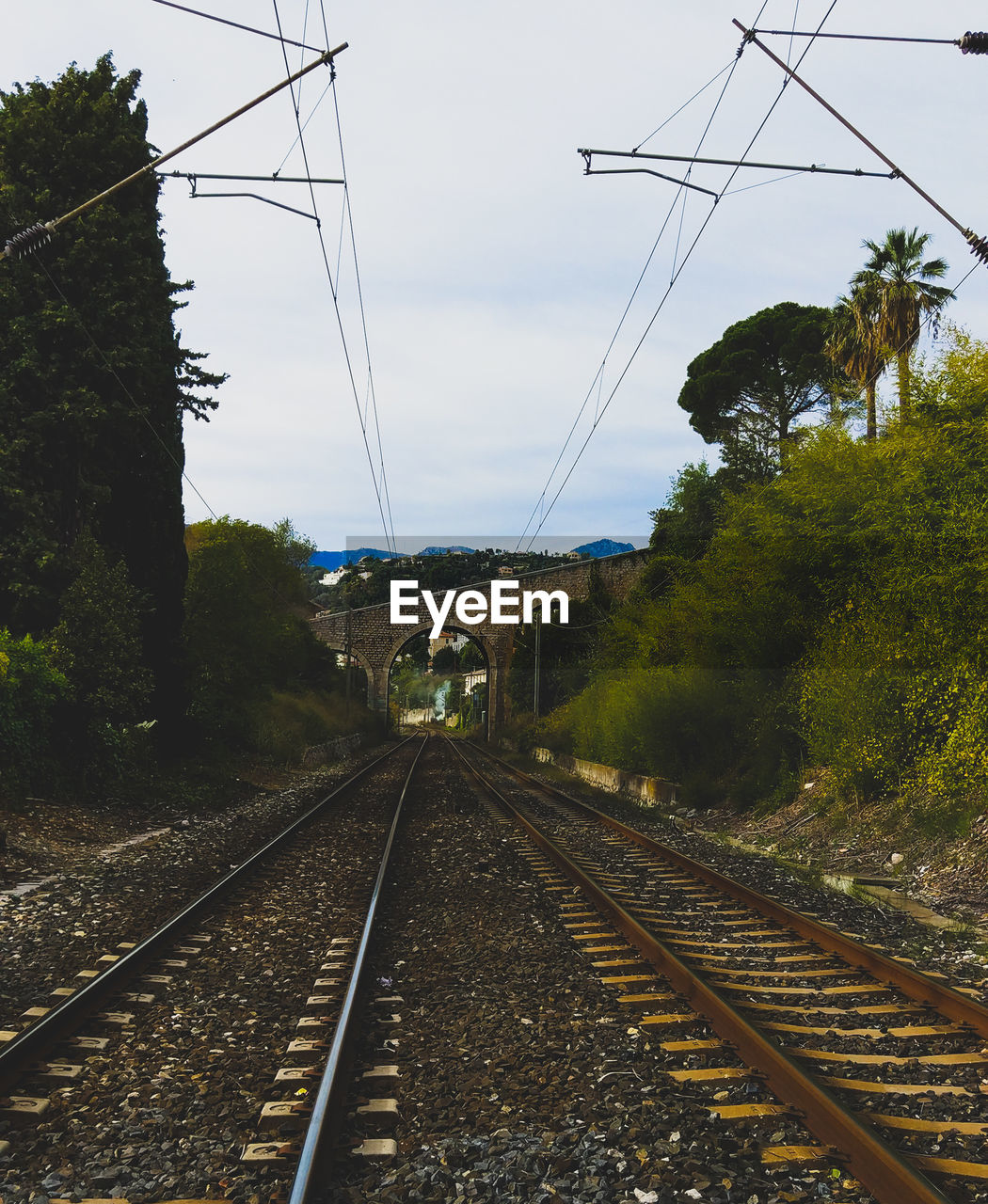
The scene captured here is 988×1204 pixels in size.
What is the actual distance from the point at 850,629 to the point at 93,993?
10.4 meters

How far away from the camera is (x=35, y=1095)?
13.1 feet

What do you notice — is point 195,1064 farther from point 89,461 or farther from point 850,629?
point 89,461

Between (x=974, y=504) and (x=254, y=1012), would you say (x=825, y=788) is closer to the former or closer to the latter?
(x=974, y=504)

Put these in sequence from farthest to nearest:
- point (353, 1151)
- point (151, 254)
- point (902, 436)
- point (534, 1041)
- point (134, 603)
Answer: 1. point (151, 254)
2. point (134, 603)
3. point (902, 436)
4. point (534, 1041)
5. point (353, 1151)

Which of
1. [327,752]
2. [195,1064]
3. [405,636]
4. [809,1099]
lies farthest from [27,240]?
[405,636]

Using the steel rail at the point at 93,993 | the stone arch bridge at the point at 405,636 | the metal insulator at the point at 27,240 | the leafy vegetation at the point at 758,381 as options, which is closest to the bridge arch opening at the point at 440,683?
the stone arch bridge at the point at 405,636

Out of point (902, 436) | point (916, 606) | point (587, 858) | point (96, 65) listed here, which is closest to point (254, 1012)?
point (587, 858)

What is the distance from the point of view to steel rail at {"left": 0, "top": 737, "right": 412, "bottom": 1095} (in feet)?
13.9

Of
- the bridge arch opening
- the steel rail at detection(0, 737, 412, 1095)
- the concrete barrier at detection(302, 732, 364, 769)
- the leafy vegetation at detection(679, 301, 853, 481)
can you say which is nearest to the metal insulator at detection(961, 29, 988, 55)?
the steel rail at detection(0, 737, 412, 1095)

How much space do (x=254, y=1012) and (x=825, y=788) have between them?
33.0 ft

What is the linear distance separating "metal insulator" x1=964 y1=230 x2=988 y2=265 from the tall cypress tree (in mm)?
13753

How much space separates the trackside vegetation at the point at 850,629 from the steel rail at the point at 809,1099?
4.88m

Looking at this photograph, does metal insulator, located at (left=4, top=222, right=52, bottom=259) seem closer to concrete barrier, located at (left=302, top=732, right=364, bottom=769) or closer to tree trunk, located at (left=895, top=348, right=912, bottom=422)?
tree trunk, located at (left=895, top=348, right=912, bottom=422)

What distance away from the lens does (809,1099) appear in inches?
Answer: 144
